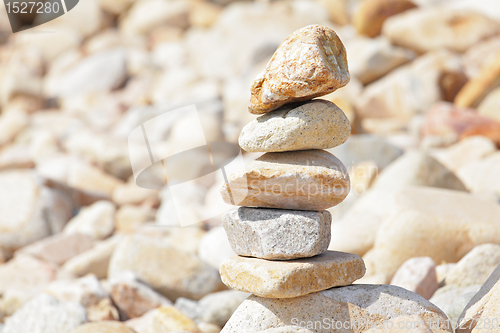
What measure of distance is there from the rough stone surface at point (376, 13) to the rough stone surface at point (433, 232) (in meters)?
8.69

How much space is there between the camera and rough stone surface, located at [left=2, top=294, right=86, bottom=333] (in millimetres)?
4039

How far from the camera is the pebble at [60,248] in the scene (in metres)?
6.52

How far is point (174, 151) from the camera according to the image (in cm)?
905

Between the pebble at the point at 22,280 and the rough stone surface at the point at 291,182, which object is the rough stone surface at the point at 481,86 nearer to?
the rough stone surface at the point at 291,182

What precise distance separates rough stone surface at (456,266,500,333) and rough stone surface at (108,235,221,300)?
116 inches

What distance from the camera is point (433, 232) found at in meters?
4.56

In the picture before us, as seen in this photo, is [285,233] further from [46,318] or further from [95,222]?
[95,222]

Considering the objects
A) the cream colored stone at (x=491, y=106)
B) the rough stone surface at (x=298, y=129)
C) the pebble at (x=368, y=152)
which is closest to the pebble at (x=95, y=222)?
the pebble at (x=368, y=152)

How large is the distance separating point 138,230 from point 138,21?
38.1 feet

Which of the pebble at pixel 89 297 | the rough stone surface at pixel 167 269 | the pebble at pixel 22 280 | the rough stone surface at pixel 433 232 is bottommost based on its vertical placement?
the pebble at pixel 22 280

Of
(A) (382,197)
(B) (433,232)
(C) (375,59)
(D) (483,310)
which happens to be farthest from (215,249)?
(C) (375,59)

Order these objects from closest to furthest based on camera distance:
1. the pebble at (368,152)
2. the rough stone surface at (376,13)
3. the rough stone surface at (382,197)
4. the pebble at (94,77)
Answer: the rough stone surface at (382,197) < the pebble at (368,152) < the rough stone surface at (376,13) < the pebble at (94,77)

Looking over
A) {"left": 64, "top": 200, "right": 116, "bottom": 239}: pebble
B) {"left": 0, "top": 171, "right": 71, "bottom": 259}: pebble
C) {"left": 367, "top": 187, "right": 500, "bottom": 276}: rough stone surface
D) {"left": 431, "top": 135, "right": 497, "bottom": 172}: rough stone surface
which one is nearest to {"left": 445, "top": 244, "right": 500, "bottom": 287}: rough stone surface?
{"left": 367, "top": 187, "right": 500, "bottom": 276}: rough stone surface

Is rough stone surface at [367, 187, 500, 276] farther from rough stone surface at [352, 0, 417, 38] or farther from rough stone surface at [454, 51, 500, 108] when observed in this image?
rough stone surface at [352, 0, 417, 38]
